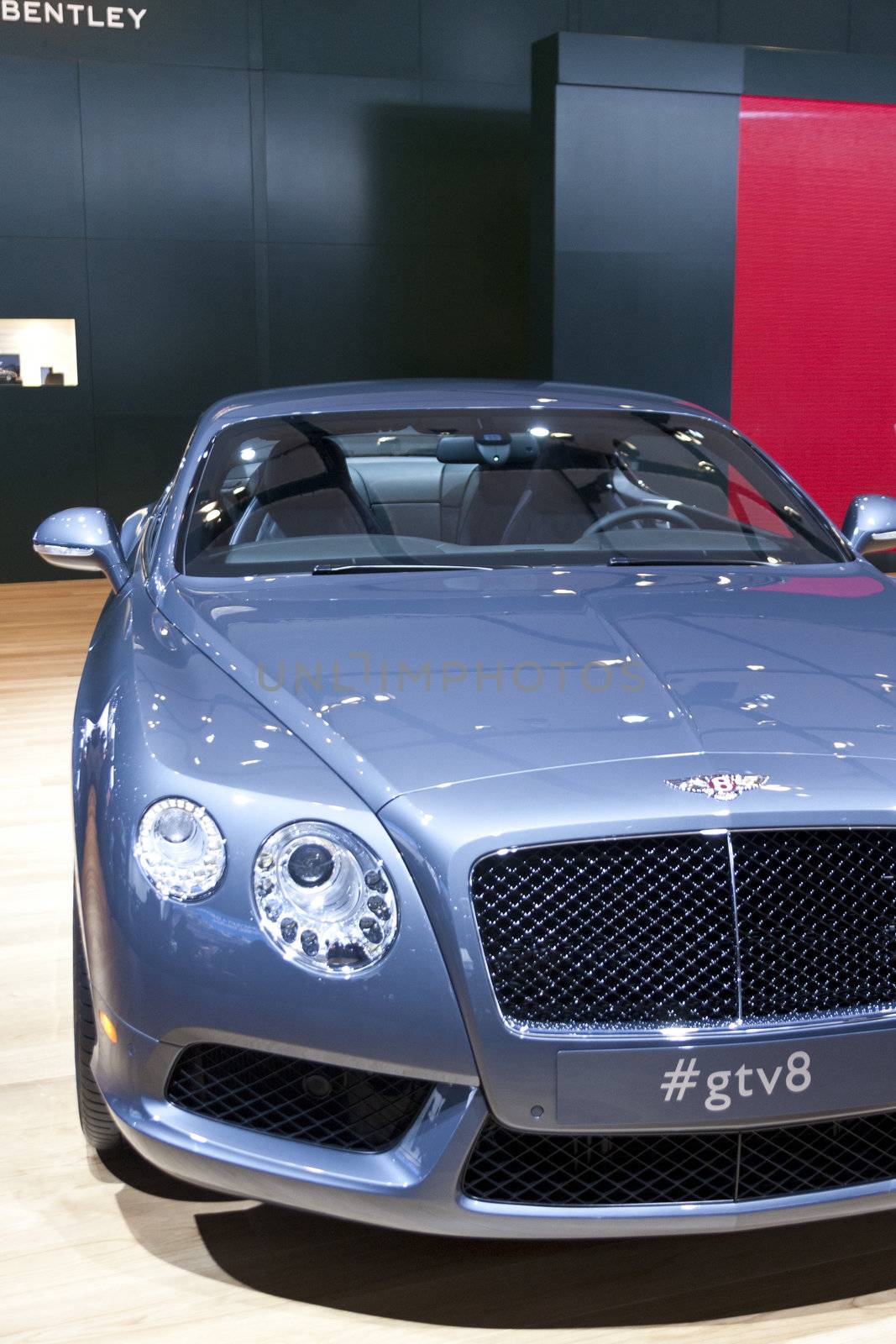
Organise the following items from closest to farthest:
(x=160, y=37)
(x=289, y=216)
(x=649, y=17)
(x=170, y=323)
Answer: (x=160, y=37), (x=170, y=323), (x=289, y=216), (x=649, y=17)

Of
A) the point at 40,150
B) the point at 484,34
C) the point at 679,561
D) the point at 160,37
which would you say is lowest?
the point at 679,561

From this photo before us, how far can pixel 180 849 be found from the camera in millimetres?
1418

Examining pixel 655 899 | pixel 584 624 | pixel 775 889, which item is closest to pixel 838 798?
pixel 775 889

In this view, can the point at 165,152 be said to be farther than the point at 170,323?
No

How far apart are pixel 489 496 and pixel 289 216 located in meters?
6.09

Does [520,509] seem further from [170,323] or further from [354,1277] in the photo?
[170,323]

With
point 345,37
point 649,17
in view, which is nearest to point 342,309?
point 345,37

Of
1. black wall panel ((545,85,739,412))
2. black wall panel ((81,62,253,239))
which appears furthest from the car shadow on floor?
black wall panel ((81,62,253,239))

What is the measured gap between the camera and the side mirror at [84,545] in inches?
102

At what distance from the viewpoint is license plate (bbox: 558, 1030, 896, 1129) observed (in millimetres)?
1325

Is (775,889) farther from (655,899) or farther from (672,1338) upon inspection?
(672,1338)

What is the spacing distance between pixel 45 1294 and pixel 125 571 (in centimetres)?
138

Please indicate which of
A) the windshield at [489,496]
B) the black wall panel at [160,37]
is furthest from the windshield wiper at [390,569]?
the black wall panel at [160,37]

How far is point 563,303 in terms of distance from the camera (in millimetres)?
7117
